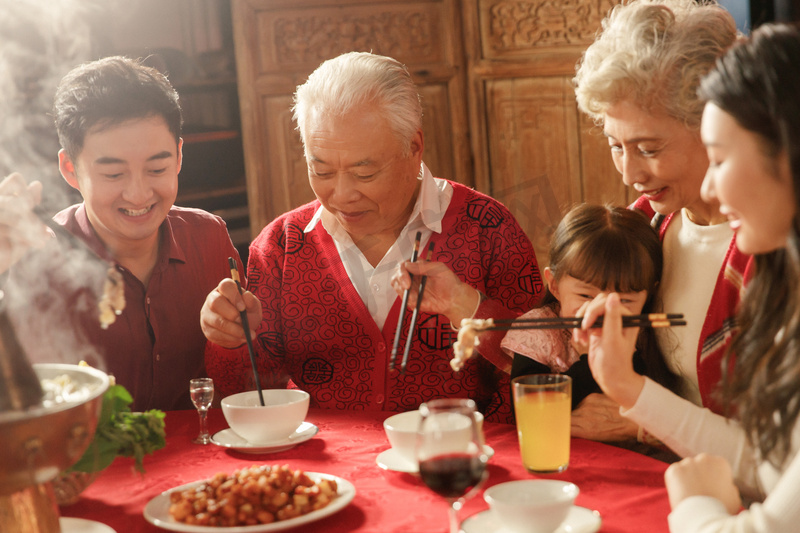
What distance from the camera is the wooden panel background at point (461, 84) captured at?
360cm

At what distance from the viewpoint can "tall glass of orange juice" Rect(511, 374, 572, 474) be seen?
4.35 feet

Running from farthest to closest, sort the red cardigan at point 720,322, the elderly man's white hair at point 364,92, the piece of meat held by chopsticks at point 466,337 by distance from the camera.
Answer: the elderly man's white hair at point 364,92 → the red cardigan at point 720,322 → the piece of meat held by chopsticks at point 466,337

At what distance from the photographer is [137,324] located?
212 centimetres

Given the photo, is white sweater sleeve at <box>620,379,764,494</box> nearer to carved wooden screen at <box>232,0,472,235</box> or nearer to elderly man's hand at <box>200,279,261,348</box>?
elderly man's hand at <box>200,279,261,348</box>

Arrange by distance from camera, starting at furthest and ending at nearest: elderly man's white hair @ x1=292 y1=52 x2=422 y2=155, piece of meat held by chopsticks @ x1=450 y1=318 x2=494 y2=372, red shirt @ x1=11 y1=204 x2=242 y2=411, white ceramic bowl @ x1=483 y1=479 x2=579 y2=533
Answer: red shirt @ x1=11 y1=204 x2=242 y2=411
elderly man's white hair @ x1=292 y1=52 x2=422 y2=155
piece of meat held by chopsticks @ x1=450 y1=318 x2=494 y2=372
white ceramic bowl @ x1=483 y1=479 x2=579 y2=533

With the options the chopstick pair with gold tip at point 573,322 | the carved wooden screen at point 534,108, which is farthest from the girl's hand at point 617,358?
the carved wooden screen at point 534,108

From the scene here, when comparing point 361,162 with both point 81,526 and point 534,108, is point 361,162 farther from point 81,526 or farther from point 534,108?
point 534,108

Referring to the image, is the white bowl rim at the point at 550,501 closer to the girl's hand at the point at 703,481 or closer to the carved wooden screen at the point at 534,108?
the girl's hand at the point at 703,481

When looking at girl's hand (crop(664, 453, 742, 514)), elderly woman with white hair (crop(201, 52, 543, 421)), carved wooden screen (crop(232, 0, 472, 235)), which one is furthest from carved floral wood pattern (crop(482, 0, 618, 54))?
girl's hand (crop(664, 453, 742, 514))

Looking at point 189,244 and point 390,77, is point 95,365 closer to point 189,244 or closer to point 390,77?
point 189,244

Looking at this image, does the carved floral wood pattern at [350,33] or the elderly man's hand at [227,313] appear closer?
the elderly man's hand at [227,313]

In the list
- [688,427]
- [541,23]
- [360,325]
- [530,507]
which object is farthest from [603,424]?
[541,23]

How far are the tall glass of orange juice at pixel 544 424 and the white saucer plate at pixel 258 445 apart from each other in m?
0.44

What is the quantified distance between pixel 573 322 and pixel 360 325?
806mm
